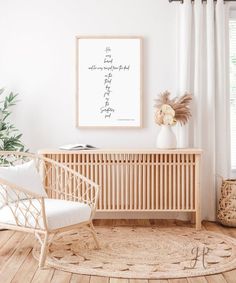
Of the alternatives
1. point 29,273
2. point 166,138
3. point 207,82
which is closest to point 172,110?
point 166,138

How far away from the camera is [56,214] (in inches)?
128

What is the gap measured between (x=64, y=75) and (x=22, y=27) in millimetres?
639

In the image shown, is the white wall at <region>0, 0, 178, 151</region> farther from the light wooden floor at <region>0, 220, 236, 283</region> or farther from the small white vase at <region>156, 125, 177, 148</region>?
the light wooden floor at <region>0, 220, 236, 283</region>

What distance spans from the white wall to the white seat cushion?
55.0 inches

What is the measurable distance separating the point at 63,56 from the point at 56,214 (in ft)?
6.77

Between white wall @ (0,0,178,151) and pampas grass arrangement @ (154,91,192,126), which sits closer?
pampas grass arrangement @ (154,91,192,126)

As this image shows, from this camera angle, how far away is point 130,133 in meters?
4.82

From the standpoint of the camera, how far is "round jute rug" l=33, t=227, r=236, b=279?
3090mm

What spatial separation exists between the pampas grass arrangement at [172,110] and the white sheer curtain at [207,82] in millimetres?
150

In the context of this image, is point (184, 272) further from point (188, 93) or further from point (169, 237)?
Answer: point (188, 93)

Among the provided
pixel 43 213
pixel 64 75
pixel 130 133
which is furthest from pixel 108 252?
pixel 64 75

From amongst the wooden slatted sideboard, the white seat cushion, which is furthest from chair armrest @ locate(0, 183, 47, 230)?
the wooden slatted sideboard

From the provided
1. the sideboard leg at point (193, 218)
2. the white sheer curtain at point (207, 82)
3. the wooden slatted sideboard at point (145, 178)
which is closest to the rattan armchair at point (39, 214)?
the wooden slatted sideboard at point (145, 178)

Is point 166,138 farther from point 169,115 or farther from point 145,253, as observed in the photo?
point 145,253
